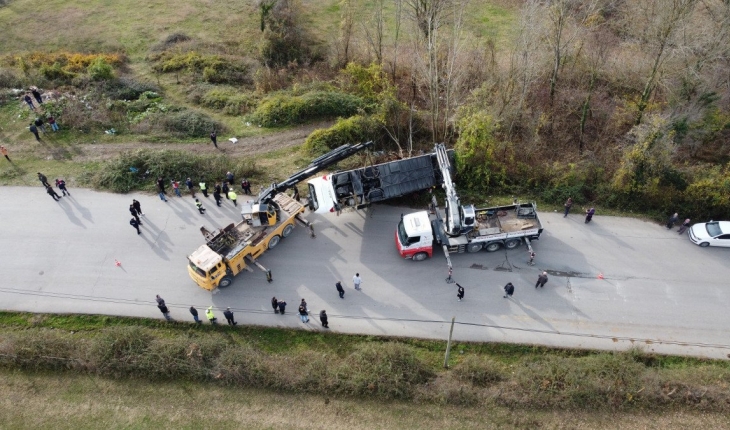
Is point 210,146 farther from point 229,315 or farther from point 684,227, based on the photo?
point 684,227

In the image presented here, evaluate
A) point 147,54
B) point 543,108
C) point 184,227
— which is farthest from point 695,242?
point 147,54

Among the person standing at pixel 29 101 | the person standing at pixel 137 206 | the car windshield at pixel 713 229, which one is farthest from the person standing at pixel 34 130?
the car windshield at pixel 713 229

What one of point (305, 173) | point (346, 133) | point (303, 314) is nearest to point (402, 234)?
point (305, 173)

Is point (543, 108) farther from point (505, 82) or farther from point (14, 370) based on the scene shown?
point (14, 370)

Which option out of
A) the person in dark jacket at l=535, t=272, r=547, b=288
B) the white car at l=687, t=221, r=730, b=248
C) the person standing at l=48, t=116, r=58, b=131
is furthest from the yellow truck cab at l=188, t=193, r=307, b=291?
the white car at l=687, t=221, r=730, b=248

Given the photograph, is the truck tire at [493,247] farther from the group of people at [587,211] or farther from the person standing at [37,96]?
the person standing at [37,96]

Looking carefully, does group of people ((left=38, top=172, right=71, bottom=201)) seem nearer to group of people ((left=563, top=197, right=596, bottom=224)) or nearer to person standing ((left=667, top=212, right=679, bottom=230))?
group of people ((left=563, top=197, right=596, bottom=224))
